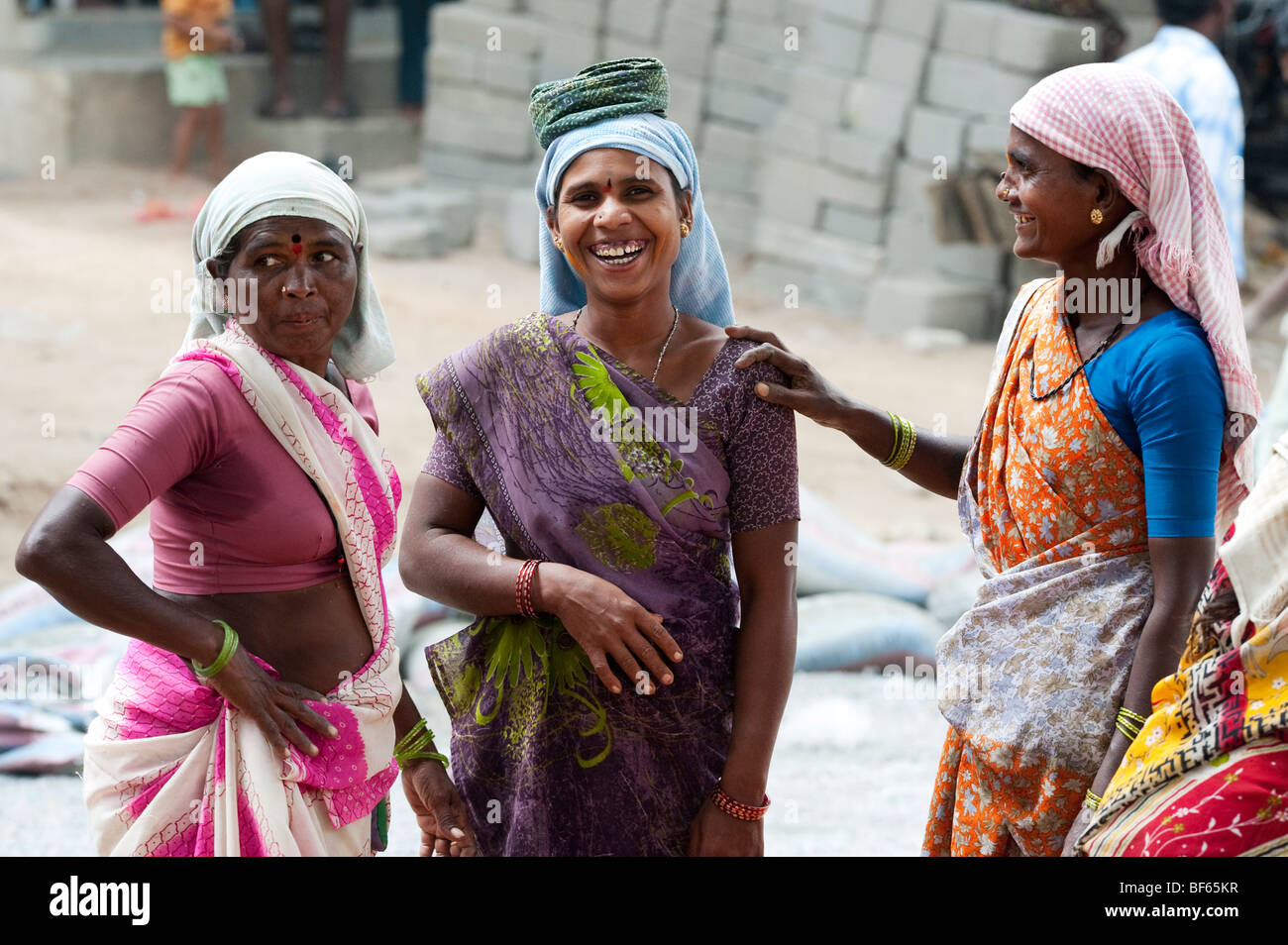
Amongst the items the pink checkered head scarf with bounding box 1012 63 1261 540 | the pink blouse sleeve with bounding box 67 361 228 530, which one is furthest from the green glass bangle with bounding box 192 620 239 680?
the pink checkered head scarf with bounding box 1012 63 1261 540

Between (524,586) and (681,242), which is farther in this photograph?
(681,242)

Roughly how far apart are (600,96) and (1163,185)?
0.87 meters

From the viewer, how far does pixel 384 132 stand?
1246 cm

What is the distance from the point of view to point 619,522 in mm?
2229

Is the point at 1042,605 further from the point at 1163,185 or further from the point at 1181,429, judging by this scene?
the point at 1163,185

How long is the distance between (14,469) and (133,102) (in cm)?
641

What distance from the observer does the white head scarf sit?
2.15 m

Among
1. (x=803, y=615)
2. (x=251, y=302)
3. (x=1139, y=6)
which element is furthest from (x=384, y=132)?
(x=251, y=302)

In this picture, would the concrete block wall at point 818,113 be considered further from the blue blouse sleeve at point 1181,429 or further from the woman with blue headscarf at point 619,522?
the blue blouse sleeve at point 1181,429

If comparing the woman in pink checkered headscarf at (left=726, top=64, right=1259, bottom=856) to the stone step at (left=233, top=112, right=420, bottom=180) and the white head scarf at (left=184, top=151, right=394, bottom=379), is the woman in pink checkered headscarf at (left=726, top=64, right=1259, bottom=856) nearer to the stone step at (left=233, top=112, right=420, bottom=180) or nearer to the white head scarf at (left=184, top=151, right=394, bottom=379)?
the white head scarf at (left=184, top=151, right=394, bottom=379)

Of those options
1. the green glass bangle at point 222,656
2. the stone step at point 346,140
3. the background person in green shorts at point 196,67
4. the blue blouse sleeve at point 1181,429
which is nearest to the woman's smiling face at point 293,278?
the green glass bangle at point 222,656

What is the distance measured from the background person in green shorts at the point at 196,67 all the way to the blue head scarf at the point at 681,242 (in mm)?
9451

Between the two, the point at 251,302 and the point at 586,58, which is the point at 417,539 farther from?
the point at 586,58

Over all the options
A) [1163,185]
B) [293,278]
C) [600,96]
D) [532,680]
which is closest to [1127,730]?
[1163,185]
